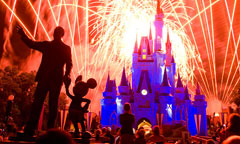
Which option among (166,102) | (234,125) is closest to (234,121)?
(234,125)

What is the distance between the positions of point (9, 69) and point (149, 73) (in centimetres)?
3621

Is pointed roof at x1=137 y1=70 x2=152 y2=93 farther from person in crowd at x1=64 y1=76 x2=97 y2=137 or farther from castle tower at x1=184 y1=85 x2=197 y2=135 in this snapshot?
person in crowd at x1=64 y1=76 x2=97 y2=137

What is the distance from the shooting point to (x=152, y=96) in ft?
208

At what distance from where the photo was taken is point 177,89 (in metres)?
70.0

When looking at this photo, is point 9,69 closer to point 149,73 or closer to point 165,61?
point 149,73

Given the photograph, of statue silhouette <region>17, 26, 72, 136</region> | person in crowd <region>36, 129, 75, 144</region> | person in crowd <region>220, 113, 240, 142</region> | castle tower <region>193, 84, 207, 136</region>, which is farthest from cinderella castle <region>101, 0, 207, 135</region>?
person in crowd <region>36, 129, 75, 144</region>

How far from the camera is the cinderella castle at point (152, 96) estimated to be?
2454 inches

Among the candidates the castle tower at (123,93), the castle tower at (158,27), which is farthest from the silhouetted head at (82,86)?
the castle tower at (158,27)

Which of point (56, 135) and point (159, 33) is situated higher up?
point (159, 33)

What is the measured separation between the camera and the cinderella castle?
6234cm

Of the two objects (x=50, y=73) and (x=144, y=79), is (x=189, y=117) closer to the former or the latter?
(x=144, y=79)

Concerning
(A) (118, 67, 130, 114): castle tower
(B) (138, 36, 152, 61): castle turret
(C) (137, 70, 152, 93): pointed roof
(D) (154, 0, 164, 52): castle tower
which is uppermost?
(D) (154, 0, 164, 52): castle tower

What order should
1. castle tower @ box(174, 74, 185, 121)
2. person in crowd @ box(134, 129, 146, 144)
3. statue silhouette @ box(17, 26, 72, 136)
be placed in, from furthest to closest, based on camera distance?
1. castle tower @ box(174, 74, 185, 121)
2. person in crowd @ box(134, 129, 146, 144)
3. statue silhouette @ box(17, 26, 72, 136)

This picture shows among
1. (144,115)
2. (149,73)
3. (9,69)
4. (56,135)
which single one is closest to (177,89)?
(149,73)
